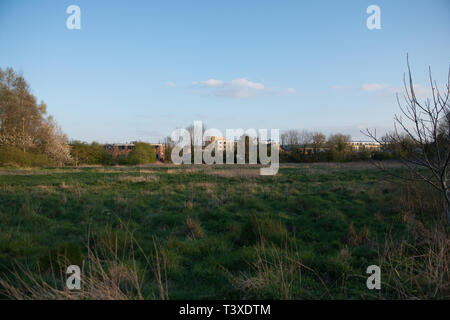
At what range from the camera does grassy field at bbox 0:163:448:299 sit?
3.45m

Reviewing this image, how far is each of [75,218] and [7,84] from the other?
1260 inches

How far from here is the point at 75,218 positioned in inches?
279

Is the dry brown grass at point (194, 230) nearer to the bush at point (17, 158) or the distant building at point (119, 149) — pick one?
the bush at point (17, 158)

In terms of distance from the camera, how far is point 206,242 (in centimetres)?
524

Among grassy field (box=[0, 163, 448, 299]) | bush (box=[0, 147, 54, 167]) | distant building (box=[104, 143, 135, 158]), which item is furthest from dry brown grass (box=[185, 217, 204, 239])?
distant building (box=[104, 143, 135, 158])

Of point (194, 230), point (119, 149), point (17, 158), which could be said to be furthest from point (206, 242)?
point (119, 149)

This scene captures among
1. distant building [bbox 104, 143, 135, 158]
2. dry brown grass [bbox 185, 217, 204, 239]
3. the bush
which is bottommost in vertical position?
dry brown grass [bbox 185, 217, 204, 239]

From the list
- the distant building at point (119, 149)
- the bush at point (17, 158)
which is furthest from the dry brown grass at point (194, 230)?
the distant building at point (119, 149)

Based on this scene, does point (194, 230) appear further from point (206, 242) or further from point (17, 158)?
point (17, 158)

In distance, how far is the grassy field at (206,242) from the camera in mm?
3449

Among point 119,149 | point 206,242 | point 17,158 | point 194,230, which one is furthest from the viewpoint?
point 119,149

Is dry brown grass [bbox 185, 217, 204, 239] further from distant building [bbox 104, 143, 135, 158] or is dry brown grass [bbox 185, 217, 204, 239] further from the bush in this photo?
distant building [bbox 104, 143, 135, 158]

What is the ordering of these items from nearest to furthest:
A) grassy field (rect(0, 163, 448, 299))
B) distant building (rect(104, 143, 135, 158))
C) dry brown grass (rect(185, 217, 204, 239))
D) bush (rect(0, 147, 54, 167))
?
grassy field (rect(0, 163, 448, 299)) < dry brown grass (rect(185, 217, 204, 239)) < bush (rect(0, 147, 54, 167)) < distant building (rect(104, 143, 135, 158))
